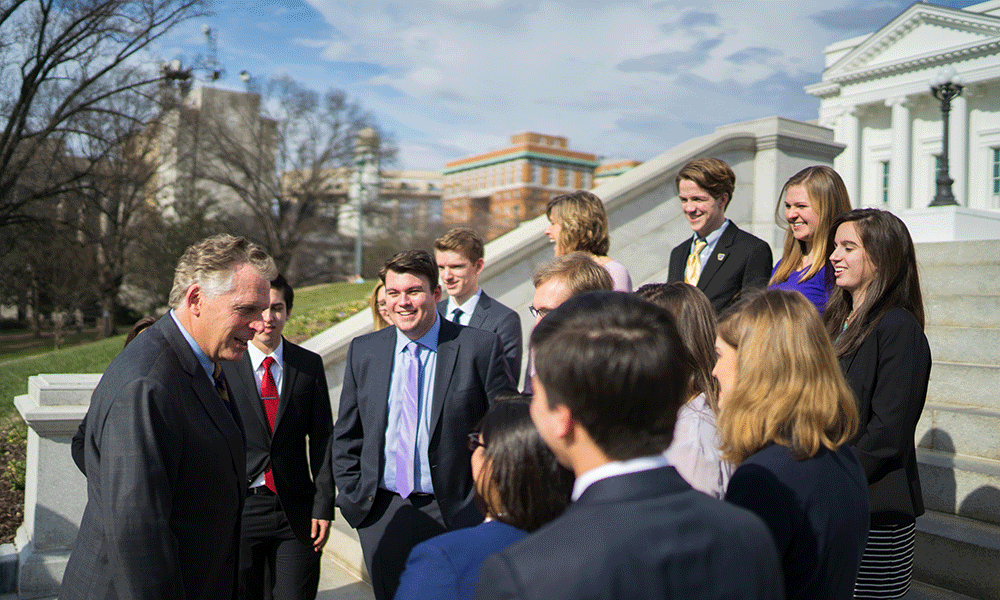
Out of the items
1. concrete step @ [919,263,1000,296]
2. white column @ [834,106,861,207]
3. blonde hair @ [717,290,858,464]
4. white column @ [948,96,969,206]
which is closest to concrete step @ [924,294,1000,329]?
concrete step @ [919,263,1000,296]

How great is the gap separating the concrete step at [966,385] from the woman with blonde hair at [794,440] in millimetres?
4038

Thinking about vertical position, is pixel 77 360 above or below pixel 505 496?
below

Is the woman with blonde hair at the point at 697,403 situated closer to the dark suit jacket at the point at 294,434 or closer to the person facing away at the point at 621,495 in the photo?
the person facing away at the point at 621,495

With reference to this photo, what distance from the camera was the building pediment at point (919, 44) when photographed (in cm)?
3272

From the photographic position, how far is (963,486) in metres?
4.34

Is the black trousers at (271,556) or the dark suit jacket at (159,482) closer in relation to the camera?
the dark suit jacket at (159,482)

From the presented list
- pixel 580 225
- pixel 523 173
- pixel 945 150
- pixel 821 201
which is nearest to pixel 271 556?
pixel 580 225

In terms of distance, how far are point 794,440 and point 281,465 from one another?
270 centimetres

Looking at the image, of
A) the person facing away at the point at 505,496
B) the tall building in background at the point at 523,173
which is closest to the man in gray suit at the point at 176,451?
the person facing away at the point at 505,496

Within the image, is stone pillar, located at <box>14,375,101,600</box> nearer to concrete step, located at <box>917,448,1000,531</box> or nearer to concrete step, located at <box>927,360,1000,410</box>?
concrete step, located at <box>917,448,1000,531</box>

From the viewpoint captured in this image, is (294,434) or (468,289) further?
(468,289)

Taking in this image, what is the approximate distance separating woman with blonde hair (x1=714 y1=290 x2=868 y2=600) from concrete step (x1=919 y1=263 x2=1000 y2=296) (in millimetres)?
5420

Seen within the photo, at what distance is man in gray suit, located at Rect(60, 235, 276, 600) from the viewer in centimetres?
227

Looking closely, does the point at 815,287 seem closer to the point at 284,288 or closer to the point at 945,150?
the point at 284,288
